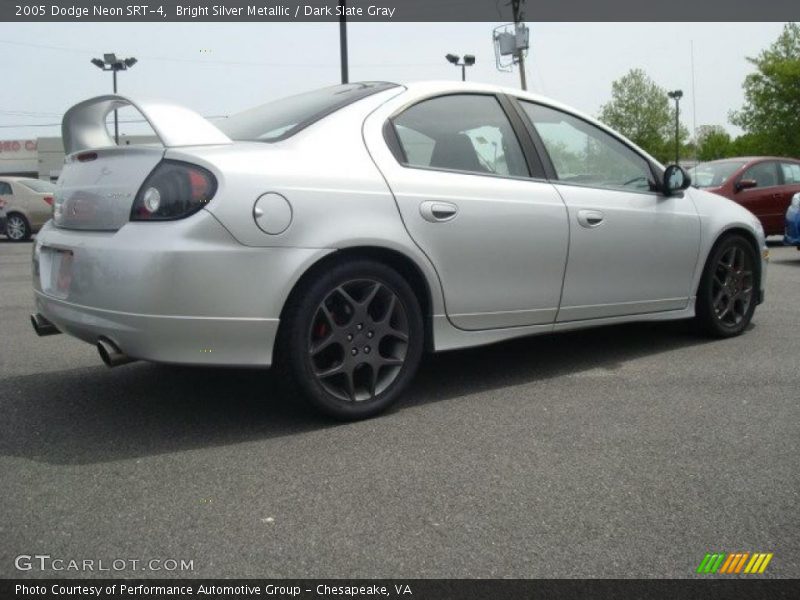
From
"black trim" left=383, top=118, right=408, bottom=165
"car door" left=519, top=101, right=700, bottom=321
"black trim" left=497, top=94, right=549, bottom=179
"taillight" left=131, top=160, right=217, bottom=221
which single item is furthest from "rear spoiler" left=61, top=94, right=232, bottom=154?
"car door" left=519, top=101, right=700, bottom=321

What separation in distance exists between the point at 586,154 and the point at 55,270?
2.81 m

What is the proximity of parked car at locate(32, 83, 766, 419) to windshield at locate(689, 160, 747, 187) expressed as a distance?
8898 mm

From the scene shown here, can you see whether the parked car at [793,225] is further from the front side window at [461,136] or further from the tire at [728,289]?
the front side window at [461,136]

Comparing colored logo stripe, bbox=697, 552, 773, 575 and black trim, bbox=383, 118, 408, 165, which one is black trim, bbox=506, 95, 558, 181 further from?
colored logo stripe, bbox=697, 552, 773, 575

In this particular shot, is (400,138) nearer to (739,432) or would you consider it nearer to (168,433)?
(168,433)

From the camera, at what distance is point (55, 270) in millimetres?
3641

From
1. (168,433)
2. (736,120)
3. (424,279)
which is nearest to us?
(168,433)

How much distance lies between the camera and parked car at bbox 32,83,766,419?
3.20 m

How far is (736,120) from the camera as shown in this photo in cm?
3956

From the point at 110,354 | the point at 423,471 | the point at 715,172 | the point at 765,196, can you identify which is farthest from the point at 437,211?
the point at 765,196

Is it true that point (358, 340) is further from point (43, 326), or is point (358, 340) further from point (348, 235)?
point (43, 326)

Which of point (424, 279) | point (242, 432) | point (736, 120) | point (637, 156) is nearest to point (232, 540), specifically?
point (242, 432)

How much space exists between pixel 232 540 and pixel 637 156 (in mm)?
3502

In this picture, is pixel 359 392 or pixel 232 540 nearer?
pixel 232 540
